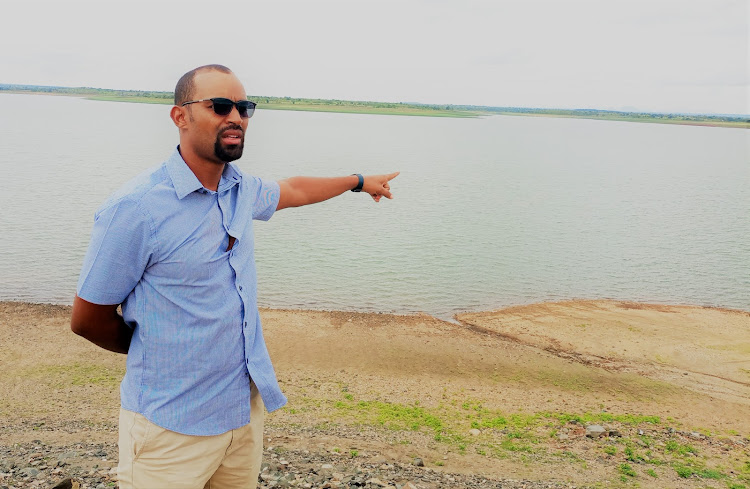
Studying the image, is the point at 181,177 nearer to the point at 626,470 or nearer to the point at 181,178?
the point at 181,178

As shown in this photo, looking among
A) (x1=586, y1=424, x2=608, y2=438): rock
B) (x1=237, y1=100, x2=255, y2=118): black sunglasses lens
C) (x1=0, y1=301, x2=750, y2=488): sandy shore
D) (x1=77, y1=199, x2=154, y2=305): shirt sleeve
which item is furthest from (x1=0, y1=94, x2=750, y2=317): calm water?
(x1=77, y1=199, x2=154, y2=305): shirt sleeve

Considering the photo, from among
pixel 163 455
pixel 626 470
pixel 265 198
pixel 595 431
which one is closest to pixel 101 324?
pixel 163 455

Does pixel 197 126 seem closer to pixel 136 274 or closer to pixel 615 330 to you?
pixel 136 274

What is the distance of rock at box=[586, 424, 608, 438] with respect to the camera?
9.52 meters

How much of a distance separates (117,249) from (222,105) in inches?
32.3

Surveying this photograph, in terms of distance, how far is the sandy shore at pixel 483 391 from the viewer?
8.69 metres

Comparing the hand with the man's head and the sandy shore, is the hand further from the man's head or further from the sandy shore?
the sandy shore

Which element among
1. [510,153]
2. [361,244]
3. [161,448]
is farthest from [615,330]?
[510,153]

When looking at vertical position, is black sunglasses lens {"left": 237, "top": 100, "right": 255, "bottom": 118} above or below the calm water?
above

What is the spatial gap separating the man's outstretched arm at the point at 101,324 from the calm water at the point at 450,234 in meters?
14.7

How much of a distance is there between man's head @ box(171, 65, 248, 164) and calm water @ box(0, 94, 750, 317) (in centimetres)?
1482

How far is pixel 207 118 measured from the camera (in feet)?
9.47

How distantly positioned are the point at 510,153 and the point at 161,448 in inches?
2968

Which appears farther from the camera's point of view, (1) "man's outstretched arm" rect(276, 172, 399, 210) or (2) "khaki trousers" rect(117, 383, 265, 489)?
(1) "man's outstretched arm" rect(276, 172, 399, 210)
